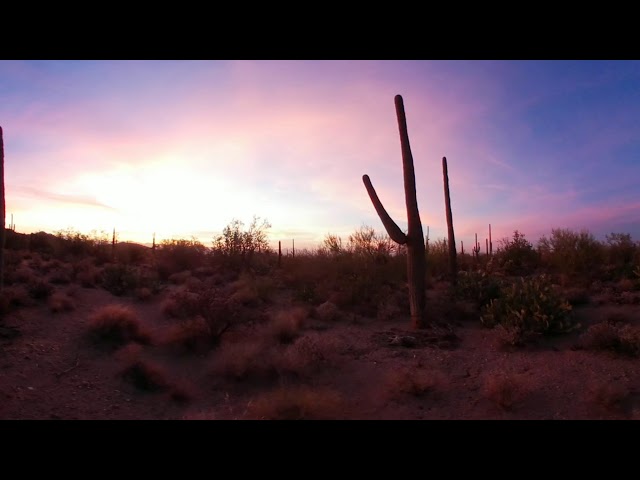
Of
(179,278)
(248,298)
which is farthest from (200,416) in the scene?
(179,278)

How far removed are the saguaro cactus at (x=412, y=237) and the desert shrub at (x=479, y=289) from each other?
2453 mm

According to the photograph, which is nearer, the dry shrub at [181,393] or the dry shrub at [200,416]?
the dry shrub at [200,416]

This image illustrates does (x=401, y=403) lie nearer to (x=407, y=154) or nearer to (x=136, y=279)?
(x=407, y=154)

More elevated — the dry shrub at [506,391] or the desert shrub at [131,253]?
the desert shrub at [131,253]

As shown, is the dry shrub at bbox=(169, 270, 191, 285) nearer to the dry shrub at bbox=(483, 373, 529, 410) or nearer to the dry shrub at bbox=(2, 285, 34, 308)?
the dry shrub at bbox=(2, 285, 34, 308)

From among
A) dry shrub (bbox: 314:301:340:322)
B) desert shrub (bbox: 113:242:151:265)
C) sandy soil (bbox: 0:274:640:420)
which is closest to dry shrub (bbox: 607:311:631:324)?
sandy soil (bbox: 0:274:640:420)

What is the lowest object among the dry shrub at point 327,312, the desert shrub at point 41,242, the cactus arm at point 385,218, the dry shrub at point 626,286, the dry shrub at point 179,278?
the dry shrub at point 327,312

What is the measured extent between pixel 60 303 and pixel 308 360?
797 centimetres

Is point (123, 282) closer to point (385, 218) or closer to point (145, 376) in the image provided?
point (145, 376)

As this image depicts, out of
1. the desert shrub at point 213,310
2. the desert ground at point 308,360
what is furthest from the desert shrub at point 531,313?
the desert shrub at point 213,310

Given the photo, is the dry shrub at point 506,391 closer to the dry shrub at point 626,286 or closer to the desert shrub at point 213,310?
the desert shrub at point 213,310

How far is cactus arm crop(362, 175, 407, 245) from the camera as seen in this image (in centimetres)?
1144

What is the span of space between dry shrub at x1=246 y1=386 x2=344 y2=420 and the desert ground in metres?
0.02

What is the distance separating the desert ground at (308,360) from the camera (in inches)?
256
